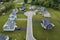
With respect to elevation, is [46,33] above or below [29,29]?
below

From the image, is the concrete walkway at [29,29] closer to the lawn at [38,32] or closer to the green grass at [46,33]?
the lawn at [38,32]

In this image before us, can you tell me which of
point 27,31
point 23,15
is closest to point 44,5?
point 23,15

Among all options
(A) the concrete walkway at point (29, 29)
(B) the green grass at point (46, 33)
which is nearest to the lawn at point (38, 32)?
(B) the green grass at point (46, 33)

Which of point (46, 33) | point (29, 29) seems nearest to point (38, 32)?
point (46, 33)

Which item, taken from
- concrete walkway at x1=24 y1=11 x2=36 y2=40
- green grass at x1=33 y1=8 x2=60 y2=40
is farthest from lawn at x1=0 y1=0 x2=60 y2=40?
concrete walkway at x1=24 y1=11 x2=36 y2=40

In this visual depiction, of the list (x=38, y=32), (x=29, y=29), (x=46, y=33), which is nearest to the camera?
(x=46, y=33)

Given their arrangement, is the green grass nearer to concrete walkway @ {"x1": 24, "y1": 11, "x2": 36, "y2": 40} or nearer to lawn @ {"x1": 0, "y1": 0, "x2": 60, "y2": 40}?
lawn @ {"x1": 0, "y1": 0, "x2": 60, "y2": 40}

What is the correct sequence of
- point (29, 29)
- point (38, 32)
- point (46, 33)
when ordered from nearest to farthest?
point (46, 33) → point (38, 32) → point (29, 29)

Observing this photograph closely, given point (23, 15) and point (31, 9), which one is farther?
point (31, 9)

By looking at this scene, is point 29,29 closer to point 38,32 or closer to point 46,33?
point 38,32

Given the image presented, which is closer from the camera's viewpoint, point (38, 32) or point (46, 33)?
point (46, 33)

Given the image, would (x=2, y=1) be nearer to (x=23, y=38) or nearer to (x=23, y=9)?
(x=23, y=9)
